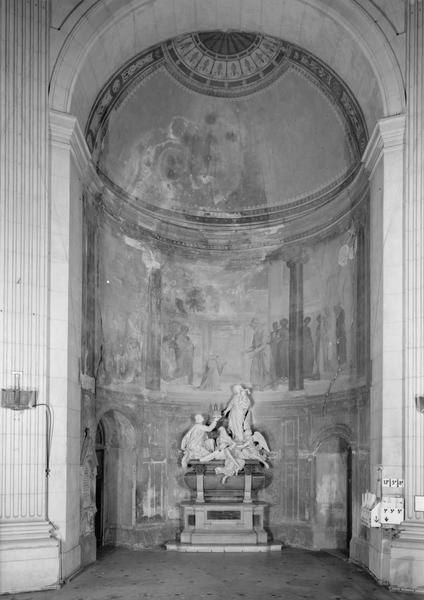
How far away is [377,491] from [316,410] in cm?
489

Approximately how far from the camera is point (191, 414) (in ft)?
62.3

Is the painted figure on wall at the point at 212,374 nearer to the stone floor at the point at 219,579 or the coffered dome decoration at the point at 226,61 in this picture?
the stone floor at the point at 219,579

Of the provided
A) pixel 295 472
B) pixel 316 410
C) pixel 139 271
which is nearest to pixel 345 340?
pixel 316 410

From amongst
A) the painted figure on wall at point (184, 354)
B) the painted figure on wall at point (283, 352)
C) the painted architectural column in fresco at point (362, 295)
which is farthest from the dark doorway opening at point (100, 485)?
the painted architectural column in fresco at point (362, 295)

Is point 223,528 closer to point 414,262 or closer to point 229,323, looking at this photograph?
point 229,323

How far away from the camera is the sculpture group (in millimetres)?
17938

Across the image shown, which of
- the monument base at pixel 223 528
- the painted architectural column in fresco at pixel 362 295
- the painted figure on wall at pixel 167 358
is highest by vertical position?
the painted architectural column in fresco at pixel 362 295

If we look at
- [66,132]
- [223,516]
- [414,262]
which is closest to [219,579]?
[223,516]

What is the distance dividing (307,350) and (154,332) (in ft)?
→ 12.4

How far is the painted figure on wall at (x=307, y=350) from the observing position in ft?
59.8

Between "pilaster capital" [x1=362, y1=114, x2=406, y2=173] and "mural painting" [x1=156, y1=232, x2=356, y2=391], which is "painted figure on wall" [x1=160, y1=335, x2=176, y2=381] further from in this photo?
"pilaster capital" [x1=362, y1=114, x2=406, y2=173]

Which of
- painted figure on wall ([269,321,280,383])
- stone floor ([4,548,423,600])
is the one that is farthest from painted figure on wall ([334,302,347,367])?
stone floor ([4,548,423,600])

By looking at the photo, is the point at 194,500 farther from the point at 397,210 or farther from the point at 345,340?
the point at 397,210

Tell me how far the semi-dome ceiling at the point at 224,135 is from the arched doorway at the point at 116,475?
4.96 metres
